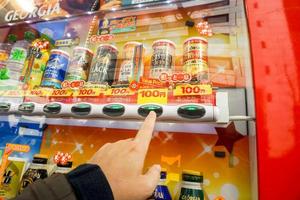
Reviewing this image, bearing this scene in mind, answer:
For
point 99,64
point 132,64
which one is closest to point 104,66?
point 99,64

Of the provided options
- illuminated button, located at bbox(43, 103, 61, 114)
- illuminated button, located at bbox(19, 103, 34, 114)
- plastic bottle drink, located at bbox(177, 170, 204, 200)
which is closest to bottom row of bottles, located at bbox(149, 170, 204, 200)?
plastic bottle drink, located at bbox(177, 170, 204, 200)

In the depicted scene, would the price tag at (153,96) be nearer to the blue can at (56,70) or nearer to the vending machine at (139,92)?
the vending machine at (139,92)

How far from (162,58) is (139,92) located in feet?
0.78

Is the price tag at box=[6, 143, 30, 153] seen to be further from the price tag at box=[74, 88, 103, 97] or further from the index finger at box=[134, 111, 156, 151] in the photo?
the index finger at box=[134, 111, 156, 151]

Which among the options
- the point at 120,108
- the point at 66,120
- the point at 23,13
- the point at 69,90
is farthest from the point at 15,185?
the point at 23,13

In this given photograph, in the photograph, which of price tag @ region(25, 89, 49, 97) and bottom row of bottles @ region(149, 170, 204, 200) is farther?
price tag @ region(25, 89, 49, 97)

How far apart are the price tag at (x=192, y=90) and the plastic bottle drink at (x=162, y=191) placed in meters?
0.34

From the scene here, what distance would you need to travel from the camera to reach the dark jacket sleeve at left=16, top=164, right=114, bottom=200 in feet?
2.22

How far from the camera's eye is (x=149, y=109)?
1.00m

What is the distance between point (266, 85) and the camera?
0.84m

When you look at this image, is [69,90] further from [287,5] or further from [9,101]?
[287,5]

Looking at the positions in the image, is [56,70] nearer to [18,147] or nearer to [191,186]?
[18,147]

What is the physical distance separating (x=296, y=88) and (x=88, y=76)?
0.96 metres

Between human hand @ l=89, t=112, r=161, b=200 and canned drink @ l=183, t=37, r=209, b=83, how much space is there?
35 centimetres
